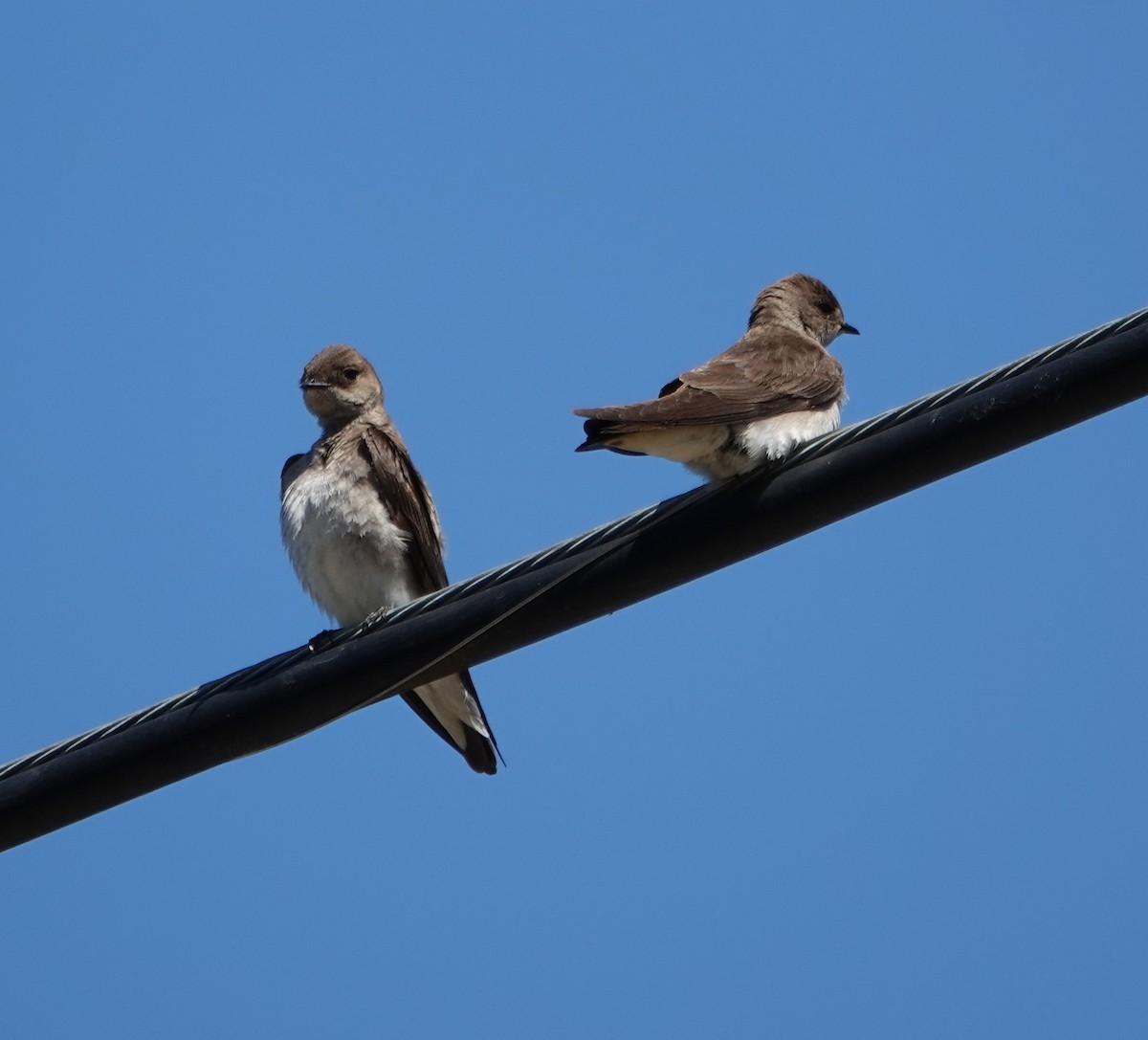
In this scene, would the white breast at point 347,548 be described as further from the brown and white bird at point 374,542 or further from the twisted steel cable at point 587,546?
the twisted steel cable at point 587,546

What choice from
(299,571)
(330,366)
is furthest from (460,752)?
(330,366)

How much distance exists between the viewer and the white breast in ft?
27.2

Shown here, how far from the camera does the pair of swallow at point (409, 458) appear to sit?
6707 mm

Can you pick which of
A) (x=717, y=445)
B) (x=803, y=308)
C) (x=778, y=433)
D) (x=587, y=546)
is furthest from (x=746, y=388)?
(x=803, y=308)

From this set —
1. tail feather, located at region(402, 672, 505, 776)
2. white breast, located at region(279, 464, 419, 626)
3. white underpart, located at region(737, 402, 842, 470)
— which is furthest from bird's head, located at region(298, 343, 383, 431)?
white underpart, located at region(737, 402, 842, 470)

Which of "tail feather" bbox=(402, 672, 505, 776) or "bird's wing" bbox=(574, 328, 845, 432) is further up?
"bird's wing" bbox=(574, 328, 845, 432)

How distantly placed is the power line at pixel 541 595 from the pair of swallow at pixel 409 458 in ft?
3.34

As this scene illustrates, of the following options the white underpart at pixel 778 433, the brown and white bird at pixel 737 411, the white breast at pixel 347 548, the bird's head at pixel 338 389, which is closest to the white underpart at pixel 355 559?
the white breast at pixel 347 548

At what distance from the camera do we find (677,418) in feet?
21.5

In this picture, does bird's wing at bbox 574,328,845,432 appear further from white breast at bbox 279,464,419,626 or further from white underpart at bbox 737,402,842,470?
white breast at bbox 279,464,419,626

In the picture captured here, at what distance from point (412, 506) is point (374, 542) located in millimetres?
296

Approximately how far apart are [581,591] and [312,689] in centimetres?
95

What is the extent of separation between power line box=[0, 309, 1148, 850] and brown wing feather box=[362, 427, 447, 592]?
269 cm

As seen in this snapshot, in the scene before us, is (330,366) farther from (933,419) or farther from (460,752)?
(933,419)
